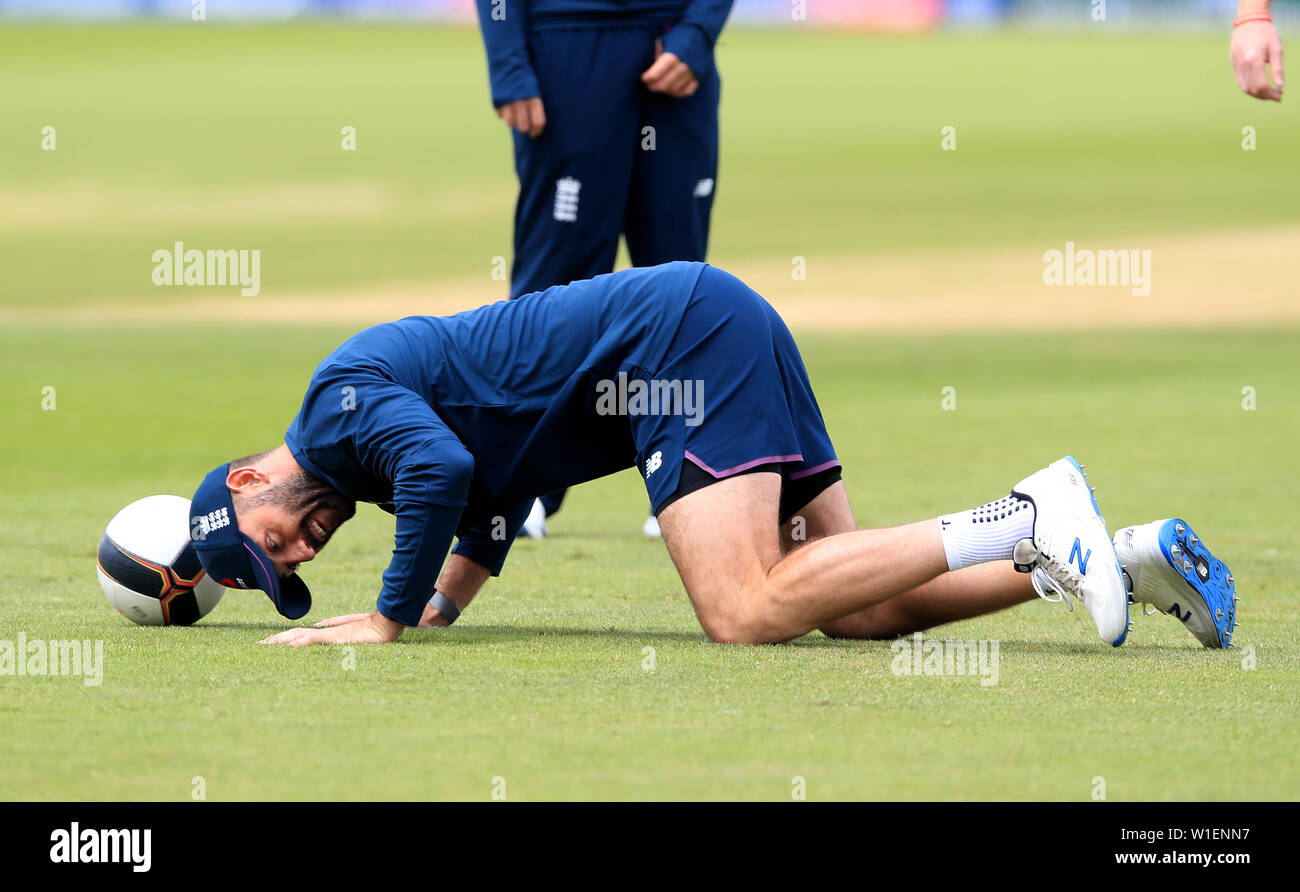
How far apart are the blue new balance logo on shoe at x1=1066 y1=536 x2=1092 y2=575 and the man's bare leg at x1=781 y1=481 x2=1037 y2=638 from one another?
0.35 metres

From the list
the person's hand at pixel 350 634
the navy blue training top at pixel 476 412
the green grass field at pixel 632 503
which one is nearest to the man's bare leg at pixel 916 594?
the green grass field at pixel 632 503

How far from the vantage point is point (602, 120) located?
7324 mm

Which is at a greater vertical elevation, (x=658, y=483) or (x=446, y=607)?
(x=658, y=483)

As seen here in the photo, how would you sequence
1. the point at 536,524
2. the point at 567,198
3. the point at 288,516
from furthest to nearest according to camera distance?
1. the point at 536,524
2. the point at 567,198
3. the point at 288,516

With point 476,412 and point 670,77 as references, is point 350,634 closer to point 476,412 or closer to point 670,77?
point 476,412

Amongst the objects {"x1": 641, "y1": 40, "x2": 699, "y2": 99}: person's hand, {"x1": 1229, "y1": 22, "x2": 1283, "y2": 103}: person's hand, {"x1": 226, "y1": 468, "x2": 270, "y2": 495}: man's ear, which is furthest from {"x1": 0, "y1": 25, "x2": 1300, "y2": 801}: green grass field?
{"x1": 641, "y1": 40, "x2": 699, "y2": 99}: person's hand

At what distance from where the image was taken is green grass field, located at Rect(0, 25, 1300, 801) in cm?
363

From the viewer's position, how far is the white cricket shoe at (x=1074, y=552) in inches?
183

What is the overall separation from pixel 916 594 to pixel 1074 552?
0.66 metres

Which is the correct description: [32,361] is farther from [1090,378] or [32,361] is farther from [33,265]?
[33,265]

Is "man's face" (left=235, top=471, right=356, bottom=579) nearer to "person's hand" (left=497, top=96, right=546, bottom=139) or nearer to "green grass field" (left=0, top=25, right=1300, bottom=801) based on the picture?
"green grass field" (left=0, top=25, right=1300, bottom=801)

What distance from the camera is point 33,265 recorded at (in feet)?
81.4

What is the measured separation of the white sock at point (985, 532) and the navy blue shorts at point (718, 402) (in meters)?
0.54

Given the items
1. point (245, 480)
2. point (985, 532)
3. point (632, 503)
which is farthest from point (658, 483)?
point (632, 503)
